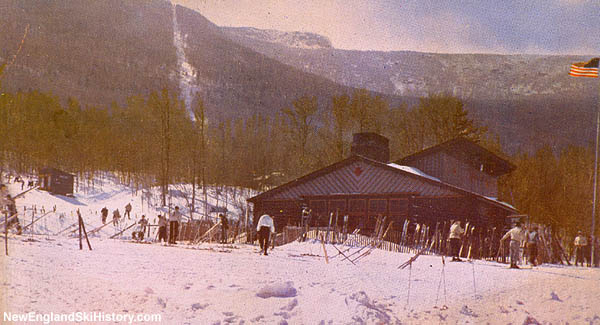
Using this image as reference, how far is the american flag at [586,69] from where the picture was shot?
10.4 metres

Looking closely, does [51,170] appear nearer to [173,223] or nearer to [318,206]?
[173,223]

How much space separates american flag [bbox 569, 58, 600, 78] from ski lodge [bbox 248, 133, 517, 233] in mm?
9033

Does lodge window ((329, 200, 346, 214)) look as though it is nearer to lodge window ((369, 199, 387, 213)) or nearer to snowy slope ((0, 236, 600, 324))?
lodge window ((369, 199, 387, 213))

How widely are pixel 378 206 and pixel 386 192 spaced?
861mm

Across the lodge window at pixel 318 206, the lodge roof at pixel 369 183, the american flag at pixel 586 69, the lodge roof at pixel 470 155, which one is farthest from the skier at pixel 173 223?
the american flag at pixel 586 69

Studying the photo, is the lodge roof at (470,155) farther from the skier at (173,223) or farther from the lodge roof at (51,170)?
the lodge roof at (51,170)

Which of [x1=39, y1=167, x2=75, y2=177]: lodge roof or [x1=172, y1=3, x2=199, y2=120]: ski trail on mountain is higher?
[x1=172, y1=3, x2=199, y2=120]: ski trail on mountain

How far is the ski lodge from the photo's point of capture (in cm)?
1995

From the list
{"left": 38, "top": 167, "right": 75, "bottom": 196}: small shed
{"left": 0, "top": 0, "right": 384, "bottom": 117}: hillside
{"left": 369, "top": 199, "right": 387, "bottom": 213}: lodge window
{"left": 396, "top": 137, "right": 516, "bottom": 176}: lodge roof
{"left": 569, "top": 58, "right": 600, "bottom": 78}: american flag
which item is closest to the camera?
{"left": 0, "top": 0, "right": 384, "bottom": 117}: hillside

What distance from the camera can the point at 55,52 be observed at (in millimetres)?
9602

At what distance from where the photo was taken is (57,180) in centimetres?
965

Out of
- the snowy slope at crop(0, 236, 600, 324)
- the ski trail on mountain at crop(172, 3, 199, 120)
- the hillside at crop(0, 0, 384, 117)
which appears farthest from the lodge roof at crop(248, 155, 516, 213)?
the ski trail on mountain at crop(172, 3, 199, 120)

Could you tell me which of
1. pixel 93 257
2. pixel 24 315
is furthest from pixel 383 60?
pixel 24 315

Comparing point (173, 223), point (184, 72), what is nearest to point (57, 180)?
point (184, 72)
